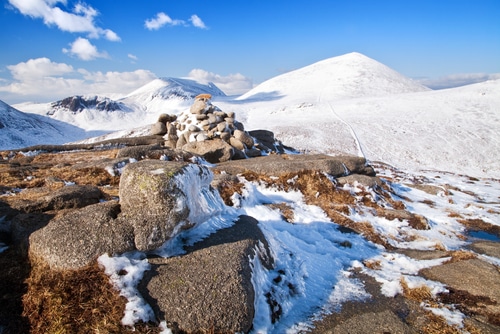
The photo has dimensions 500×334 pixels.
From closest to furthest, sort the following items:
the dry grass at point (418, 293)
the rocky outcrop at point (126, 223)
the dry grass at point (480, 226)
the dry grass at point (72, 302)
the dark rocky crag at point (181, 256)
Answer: the dry grass at point (72, 302) < the dark rocky crag at point (181, 256) < the rocky outcrop at point (126, 223) < the dry grass at point (418, 293) < the dry grass at point (480, 226)

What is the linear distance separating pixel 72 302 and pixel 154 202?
2.36 metres

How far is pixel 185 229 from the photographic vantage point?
7332mm

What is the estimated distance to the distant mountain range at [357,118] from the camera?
46.4 meters

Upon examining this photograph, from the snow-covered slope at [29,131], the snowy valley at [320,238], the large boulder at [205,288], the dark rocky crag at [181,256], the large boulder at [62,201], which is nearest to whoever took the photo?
the large boulder at [205,288]

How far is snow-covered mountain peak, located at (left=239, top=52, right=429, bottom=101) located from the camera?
347 ft

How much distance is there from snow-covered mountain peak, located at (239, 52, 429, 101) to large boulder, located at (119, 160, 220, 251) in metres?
93.4

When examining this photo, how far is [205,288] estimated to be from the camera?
5.69 meters

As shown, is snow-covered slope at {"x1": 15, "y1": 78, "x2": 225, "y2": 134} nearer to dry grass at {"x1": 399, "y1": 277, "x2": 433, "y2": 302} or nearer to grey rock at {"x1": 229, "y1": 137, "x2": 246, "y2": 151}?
grey rock at {"x1": 229, "y1": 137, "x2": 246, "y2": 151}

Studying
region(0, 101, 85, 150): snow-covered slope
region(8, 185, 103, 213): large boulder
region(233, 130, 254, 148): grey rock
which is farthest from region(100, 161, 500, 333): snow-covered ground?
region(0, 101, 85, 150): snow-covered slope

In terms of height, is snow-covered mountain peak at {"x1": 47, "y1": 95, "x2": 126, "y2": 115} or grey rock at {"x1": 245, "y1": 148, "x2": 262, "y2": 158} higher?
snow-covered mountain peak at {"x1": 47, "y1": 95, "x2": 126, "y2": 115}

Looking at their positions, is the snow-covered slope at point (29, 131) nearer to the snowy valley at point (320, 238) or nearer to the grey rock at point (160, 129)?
the grey rock at point (160, 129)

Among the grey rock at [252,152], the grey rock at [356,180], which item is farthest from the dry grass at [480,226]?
the grey rock at [252,152]

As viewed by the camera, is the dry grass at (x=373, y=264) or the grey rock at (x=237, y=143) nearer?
the dry grass at (x=373, y=264)

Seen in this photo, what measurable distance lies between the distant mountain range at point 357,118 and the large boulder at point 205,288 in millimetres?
38450
